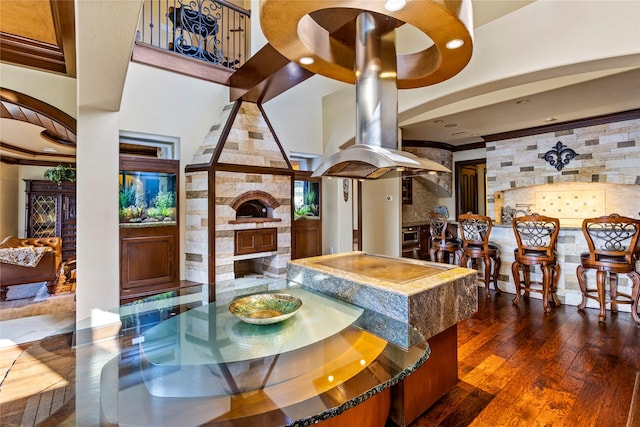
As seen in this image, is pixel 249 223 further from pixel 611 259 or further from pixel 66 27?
pixel 611 259

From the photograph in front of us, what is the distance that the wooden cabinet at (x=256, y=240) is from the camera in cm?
436

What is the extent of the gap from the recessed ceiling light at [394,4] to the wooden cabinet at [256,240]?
137 inches

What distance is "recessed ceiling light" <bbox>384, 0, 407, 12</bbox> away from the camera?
1.41 metres

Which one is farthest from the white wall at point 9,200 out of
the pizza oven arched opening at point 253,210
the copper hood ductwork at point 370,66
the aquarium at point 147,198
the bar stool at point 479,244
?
the bar stool at point 479,244

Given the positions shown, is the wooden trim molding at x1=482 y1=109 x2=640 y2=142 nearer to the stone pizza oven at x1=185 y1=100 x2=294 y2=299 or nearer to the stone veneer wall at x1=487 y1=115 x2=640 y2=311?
the stone veneer wall at x1=487 y1=115 x2=640 y2=311

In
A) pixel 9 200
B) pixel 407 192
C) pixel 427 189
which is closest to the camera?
pixel 9 200

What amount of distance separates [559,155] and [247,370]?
22.2 feet

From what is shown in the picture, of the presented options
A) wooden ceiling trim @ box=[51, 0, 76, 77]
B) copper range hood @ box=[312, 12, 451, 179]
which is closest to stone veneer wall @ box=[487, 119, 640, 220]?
copper range hood @ box=[312, 12, 451, 179]

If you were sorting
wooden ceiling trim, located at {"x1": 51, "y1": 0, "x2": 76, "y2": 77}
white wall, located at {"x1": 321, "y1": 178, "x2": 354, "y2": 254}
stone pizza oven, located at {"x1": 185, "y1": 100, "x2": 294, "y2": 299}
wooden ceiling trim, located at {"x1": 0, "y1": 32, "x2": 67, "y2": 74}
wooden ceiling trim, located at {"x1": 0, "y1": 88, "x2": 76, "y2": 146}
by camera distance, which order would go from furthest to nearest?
1. white wall, located at {"x1": 321, "y1": 178, "x2": 354, "y2": 254}
2. stone pizza oven, located at {"x1": 185, "y1": 100, "x2": 294, "y2": 299}
3. wooden ceiling trim, located at {"x1": 0, "y1": 88, "x2": 76, "y2": 146}
4. wooden ceiling trim, located at {"x1": 0, "y1": 32, "x2": 67, "y2": 74}
5. wooden ceiling trim, located at {"x1": 51, "y1": 0, "x2": 76, "y2": 77}

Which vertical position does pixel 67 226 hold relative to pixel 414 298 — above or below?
above

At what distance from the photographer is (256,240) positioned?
4535 mm

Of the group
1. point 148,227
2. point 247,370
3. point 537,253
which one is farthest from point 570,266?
point 148,227

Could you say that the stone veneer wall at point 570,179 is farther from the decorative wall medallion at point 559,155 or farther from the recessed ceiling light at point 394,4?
the recessed ceiling light at point 394,4

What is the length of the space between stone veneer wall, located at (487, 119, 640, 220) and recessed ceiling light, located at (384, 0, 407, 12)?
5877 mm
